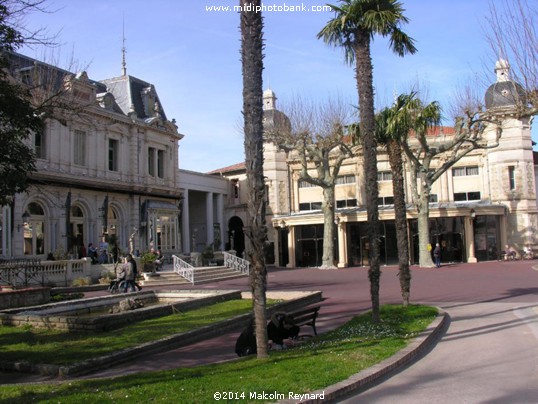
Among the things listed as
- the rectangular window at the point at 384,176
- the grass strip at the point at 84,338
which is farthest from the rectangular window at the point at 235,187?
the grass strip at the point at 84,338

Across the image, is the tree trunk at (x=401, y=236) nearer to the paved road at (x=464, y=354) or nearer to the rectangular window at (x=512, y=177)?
the paved road at (x=464, y=354)

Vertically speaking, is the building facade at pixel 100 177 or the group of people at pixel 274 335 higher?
the building facade at pixel 100 177

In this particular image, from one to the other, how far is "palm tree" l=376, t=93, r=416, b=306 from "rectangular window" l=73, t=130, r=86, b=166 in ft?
71.1

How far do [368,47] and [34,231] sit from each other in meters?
22.3

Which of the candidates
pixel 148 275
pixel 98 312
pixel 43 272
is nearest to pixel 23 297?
pixel 98 312

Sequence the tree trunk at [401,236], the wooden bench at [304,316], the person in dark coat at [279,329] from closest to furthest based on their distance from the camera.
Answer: the person in dark coat at [279,329]
the wooden bench at [304,316]
the tree trunk at [401,236]

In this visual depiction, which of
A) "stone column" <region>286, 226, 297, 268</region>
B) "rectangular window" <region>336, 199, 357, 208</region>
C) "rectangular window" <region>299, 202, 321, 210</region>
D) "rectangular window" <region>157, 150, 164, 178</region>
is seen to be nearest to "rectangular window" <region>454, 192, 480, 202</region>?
"rectangular window" <region>336, 199, 357, 208</region>

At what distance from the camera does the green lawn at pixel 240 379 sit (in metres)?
6.43

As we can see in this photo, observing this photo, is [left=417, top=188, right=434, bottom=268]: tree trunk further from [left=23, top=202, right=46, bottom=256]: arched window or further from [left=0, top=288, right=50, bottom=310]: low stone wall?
[left=0, top=288, right=50, bottom=310]: low stone wall

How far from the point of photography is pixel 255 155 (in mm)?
8562

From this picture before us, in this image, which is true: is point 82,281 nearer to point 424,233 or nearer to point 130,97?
point 130,97

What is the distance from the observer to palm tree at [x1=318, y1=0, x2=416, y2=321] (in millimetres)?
12211

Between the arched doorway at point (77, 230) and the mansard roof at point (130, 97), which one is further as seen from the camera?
the mansard roof at point (130, 97)

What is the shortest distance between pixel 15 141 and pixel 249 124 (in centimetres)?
581
